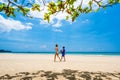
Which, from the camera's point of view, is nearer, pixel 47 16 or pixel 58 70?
pixel 47 16

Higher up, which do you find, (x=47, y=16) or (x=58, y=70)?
(x=47, y=16)

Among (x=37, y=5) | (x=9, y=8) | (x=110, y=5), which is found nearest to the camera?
(x=9, y=8)

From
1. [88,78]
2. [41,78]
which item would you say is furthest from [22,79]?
[88,78]

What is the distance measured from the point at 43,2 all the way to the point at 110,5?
9.68 ft

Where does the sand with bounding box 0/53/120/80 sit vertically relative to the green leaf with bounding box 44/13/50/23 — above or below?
below

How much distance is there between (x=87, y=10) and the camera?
884cm

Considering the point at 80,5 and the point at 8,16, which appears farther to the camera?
the point at 80,5

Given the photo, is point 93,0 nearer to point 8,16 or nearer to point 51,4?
point 51,4

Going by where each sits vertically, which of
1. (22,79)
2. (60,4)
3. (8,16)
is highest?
(60,4)

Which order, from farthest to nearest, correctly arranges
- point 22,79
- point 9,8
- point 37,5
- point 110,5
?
point 22,79
point 110,5
point 37,5
point 9,8

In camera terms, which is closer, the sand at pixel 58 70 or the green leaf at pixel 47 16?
the green leaf at pixel 47 16

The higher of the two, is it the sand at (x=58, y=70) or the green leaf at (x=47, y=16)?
the green leaf at (x=47, y=16)

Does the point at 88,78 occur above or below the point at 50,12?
below

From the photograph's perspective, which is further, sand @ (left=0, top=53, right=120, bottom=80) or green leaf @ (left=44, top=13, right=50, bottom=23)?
sand @ (left=0, top=53, right=120, bottom=80)
